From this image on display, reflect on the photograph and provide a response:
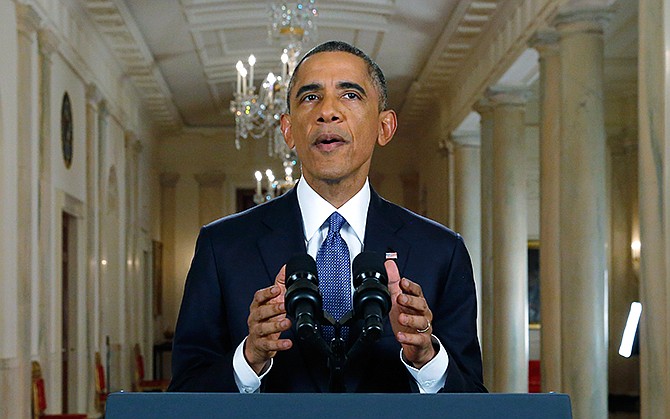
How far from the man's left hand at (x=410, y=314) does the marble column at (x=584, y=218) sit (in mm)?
9225

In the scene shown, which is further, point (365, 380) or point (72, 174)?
point (72, 174)

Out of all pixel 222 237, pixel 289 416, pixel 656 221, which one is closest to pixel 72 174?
pixel 656 221

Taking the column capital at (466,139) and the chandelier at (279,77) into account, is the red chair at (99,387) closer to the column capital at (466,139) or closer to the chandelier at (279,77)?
the chandelier at (279,77)

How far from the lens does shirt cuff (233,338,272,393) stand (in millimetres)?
2426

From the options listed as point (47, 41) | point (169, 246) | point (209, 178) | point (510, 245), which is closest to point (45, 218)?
point (47, 41)

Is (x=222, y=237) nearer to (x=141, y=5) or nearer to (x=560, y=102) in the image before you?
(x=560, y=102)

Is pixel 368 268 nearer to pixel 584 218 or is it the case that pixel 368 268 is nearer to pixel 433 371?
pixel 433 371

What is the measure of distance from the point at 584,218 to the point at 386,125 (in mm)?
8708

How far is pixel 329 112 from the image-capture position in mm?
2609

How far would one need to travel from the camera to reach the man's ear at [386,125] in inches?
113

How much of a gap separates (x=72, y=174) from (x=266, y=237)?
1249 cm

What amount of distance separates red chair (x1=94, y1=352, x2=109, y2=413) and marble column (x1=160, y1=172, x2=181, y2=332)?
904 cm

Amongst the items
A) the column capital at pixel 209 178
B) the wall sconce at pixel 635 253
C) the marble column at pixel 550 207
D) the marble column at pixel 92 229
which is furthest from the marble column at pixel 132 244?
the marble column at pixel 550 207

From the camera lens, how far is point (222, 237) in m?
2.75
